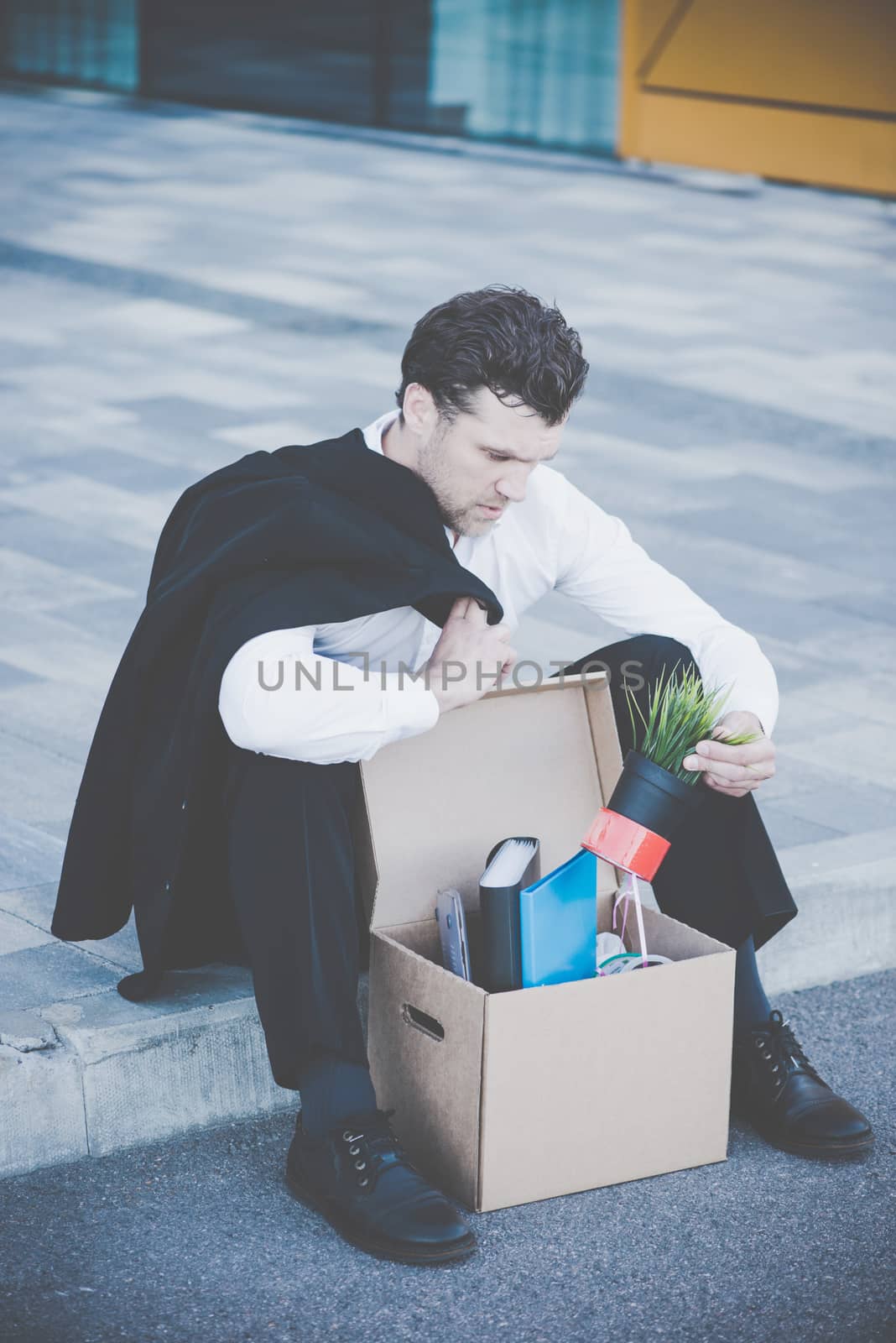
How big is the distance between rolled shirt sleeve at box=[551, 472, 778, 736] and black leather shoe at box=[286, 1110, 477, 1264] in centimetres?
99

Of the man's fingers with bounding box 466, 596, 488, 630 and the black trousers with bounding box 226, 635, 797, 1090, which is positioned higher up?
the man's fingers with bounding box 466, 596, 488, 630

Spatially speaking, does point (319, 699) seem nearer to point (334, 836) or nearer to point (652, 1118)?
point (334, 836)

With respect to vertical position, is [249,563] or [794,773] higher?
[249,563]

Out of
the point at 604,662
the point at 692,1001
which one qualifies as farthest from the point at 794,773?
the point at 692,1001

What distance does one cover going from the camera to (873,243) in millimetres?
11641

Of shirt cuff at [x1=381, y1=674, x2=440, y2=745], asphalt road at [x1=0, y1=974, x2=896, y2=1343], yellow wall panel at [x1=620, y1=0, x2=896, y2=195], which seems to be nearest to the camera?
asphalt road at [x1=0, y1=974, x2=896, y2=1343]

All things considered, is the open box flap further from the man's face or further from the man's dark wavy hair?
the man's dark wavy hair

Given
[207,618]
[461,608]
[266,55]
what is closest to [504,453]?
[461,608]

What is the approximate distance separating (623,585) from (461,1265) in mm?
1226

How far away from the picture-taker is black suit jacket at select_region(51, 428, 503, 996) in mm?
2779

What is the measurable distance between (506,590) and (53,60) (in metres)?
16.5

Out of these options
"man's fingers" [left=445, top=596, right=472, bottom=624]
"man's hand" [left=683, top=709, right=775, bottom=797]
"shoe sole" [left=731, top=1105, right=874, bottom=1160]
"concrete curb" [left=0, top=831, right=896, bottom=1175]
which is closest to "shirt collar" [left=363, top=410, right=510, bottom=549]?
"man's fingers" [left=445, top=596, right=472, bottom=624]

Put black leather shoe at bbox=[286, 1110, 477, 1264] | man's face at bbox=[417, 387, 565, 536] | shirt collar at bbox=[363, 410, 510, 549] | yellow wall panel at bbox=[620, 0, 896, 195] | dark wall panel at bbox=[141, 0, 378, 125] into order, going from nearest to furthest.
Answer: black leather shoe at bbox=[286, 1110, 477, 1264] < man's face at bbox=[417, 387, 565, 536] < shirt collar at bbox=[363, 410, 510, 549] < yellow wall panel at bbox=[620, 0, 896, 195] < dark wall panel at bbox=[141, 0, 378, 125]

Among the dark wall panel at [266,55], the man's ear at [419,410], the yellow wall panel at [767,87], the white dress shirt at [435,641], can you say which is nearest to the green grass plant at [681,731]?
the white dress shirt at [435,641]
